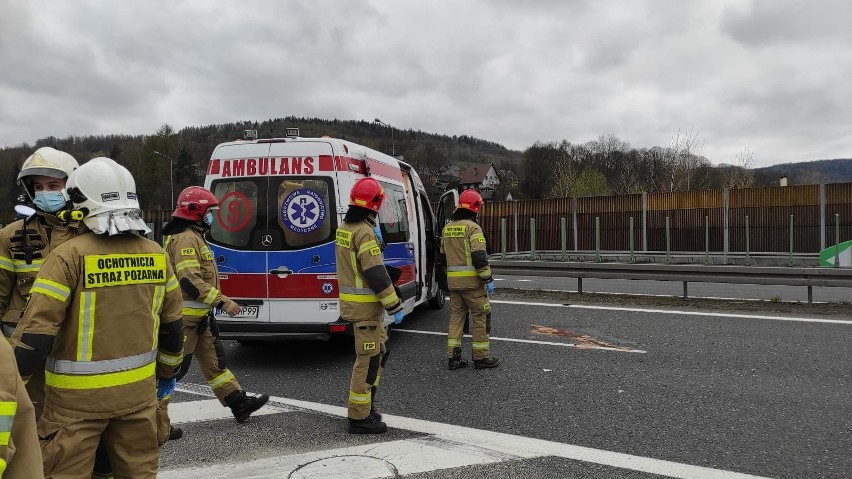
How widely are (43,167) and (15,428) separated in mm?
2544

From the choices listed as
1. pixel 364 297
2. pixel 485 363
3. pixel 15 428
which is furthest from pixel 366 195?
pixel 15 428

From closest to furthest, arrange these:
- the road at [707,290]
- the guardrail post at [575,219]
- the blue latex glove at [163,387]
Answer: the blue latex glove at [163,387] → the road at [707,290] → the guardrail post at [575,219]

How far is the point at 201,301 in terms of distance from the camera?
Result: 4.45 meters

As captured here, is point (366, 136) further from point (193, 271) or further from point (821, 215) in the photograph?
point (193, 271)

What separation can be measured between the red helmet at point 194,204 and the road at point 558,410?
5.47 ft

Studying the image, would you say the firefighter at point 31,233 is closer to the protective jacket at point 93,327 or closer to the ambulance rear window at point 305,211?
the protective jacket at point 93,327

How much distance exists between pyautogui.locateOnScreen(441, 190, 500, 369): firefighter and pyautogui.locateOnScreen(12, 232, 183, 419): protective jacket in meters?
3.97

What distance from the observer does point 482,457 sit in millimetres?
3746

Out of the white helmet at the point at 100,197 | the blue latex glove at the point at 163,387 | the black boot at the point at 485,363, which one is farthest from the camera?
the black boot at the point at 485,363

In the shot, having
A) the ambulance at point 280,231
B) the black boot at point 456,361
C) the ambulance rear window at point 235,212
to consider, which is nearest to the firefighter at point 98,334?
the ambulance at point 280,231

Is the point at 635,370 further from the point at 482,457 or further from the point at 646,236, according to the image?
the point at 646,236

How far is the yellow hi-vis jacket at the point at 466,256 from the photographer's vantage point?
6066 millimetres

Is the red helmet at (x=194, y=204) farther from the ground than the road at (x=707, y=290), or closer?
farther from the ground

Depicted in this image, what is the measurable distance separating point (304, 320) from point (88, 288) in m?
3.66
